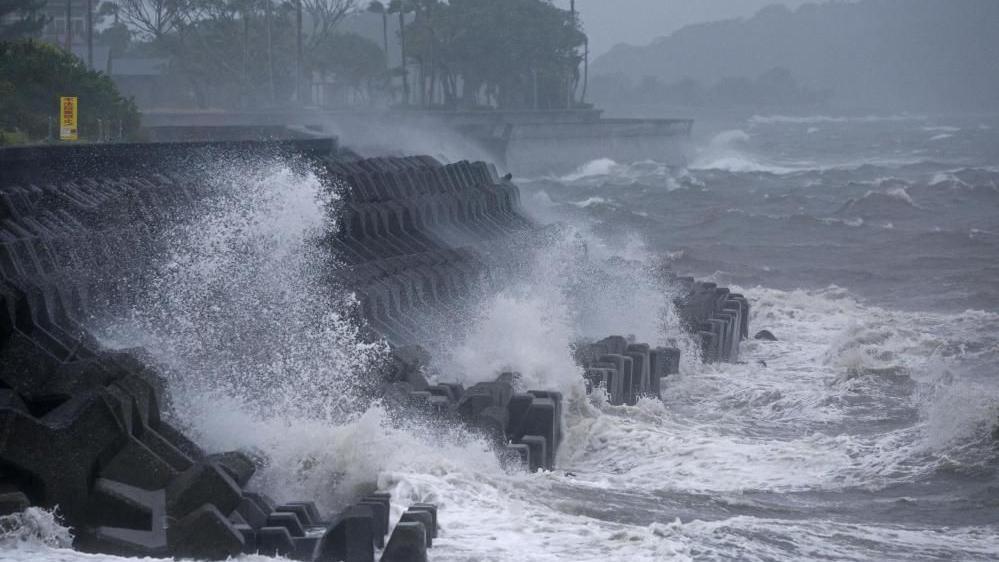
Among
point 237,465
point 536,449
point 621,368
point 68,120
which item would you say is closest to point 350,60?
point 68,120

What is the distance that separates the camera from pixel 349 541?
708 cm

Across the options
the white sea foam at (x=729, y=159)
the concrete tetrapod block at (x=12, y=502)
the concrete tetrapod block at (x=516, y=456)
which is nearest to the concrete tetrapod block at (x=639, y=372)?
the concrete tetrapod block at (x=516, y=456)

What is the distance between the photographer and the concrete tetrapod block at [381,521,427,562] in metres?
6.98

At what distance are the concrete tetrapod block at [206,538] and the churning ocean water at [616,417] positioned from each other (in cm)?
47

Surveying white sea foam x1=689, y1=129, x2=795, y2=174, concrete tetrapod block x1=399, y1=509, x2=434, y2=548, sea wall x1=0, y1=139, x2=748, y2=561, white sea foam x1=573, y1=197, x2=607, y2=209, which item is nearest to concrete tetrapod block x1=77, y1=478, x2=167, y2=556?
sea wall x1=0, y1=139, x2=748, y2=561

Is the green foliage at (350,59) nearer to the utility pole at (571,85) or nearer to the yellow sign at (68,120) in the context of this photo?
the utility pole at (571,85)

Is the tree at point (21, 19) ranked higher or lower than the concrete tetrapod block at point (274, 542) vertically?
higher

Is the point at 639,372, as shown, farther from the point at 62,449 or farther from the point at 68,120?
the point at 68,120

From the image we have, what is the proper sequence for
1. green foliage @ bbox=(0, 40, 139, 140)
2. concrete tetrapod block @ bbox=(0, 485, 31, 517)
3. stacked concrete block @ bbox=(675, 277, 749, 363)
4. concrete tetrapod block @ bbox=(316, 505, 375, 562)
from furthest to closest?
green foliage @ bbox=(0, 40, 139, 140) < stacked concrete block @ bbox=(675, 277, 749, 363) < concrete tetrapod block @ bbox=(316, 505, 375, 562) < concrete tetrapod block @ bbox=(0, 485, 31, 517)

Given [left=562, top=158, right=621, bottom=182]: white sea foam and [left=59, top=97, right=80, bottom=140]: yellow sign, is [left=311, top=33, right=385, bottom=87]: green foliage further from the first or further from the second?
[left=59, top=97, right=80, bottom=140]: yellow sign

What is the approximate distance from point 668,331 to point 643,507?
26.7 ft

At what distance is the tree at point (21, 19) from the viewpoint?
1310 inches

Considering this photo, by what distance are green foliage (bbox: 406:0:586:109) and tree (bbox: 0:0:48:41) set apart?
35.8 metres

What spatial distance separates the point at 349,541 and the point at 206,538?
2.24 ft
